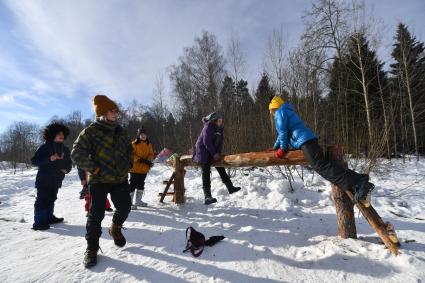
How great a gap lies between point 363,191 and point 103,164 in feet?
9.71

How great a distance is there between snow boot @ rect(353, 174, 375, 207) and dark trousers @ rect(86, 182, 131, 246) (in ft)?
8.87

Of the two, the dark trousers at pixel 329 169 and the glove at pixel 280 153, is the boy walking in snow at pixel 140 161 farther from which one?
the dark trousers at pixel 329 169

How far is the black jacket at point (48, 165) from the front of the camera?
477 cm

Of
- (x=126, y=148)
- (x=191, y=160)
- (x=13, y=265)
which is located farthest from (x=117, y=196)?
(x=191, y=160)

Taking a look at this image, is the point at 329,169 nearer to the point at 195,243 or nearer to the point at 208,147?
the point at 195,243

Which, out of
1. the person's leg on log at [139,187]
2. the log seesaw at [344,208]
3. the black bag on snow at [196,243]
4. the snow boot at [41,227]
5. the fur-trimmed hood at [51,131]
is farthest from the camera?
the person's leg on log at [139,187]

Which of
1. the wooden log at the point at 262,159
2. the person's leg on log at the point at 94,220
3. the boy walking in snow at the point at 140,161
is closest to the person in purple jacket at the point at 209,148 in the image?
the wooden log at the point at 262,159

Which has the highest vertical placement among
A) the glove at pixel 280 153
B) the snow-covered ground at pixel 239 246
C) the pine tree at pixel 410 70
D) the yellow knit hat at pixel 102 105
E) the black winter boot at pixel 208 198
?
the pine tree at pixel 410 70

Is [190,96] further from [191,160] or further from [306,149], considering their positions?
[306,149]

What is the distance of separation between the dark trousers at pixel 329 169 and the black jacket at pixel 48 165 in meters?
4.18

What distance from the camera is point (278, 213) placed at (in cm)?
482

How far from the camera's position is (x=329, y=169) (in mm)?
3297

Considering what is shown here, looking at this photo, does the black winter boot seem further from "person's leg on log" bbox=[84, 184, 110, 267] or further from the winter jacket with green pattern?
Answer: "person's leg on log" bbox=[84, 184, 110, 267]

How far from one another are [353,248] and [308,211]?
5.80 ft
